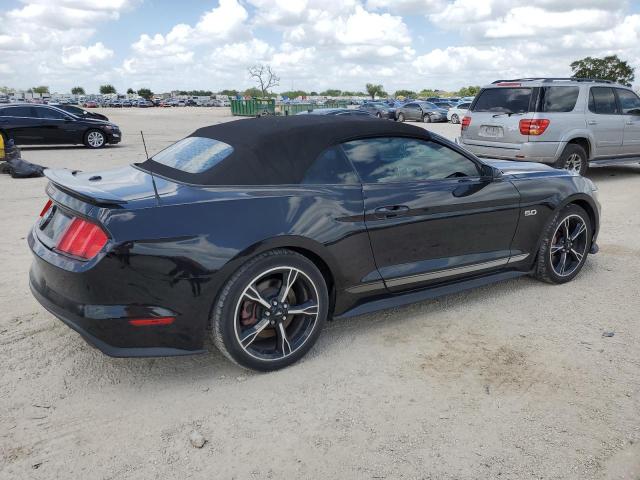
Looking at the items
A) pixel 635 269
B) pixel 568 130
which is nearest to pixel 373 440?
pixel 635 269

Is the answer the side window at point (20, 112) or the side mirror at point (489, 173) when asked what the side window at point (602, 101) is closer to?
the side mirror at point (489, 173)

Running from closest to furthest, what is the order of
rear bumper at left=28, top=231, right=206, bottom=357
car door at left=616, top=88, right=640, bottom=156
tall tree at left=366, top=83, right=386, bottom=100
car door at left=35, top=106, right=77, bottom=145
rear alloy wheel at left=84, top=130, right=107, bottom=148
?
rear bumper at left=28, top=231, right=206, bottom=357, car door at left=616, top=88, right=640, bottom=156, car door at left=35, top=106, right=77, bottom=145, rear alloy wheel at left=84, top=130, right=107, bottom=148, tall tree at left=366, top=83, right=386, bottom=100

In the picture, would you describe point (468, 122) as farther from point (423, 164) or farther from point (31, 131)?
point (31, 131)

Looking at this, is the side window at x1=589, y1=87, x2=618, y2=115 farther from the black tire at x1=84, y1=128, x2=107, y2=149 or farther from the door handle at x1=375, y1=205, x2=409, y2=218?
the black tire at x1=84, y1=128, x2=107, y2=149

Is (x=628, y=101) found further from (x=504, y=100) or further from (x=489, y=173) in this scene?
(x=489, y=173)

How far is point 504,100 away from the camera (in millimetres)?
9508

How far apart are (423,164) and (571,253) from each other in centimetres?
185

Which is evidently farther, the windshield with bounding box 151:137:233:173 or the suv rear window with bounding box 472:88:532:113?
the suv rear window with bounding box 472:88:532:113

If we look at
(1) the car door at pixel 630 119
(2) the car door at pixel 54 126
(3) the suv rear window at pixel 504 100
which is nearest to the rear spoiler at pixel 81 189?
(3) the suv rear window at pixel 504 100

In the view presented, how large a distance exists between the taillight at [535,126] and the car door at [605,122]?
1.19 meters

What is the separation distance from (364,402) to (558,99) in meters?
7.99

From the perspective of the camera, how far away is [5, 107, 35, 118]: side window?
15122 millimetres

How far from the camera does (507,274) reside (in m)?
4.45

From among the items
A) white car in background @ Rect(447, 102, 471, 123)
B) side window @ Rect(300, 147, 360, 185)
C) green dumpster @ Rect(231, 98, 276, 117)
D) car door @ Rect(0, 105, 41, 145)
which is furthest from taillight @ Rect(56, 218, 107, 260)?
green dumpster @ Rect(231, 98, 276, 117)
